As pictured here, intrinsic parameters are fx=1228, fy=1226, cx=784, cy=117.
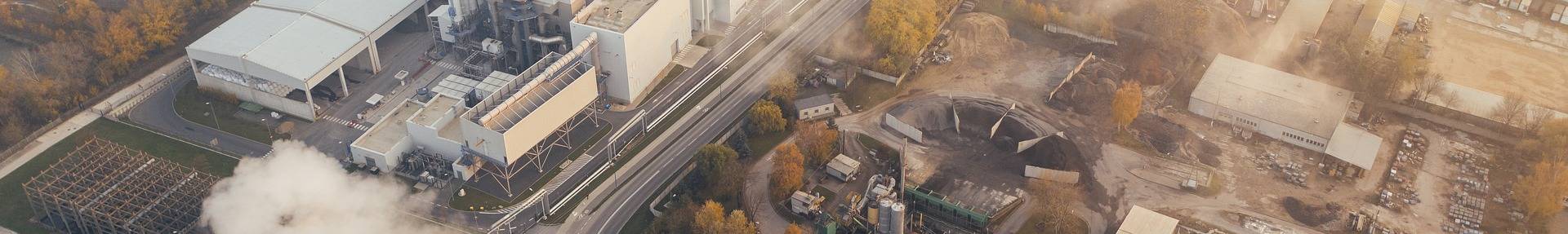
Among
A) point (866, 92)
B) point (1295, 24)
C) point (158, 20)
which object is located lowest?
point (866, 92)

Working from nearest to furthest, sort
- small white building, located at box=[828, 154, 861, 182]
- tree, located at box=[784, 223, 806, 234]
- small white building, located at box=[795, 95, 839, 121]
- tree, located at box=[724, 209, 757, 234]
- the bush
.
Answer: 1. tree, located at box=[724, 209, 757, 234]
2. tree, located at box=[784, 223, 806, 234]
3. small white building, located at box=[828, 154, 861, 182]
4. small white building, located at box=[795, 95, 839, 121]
5. the bush

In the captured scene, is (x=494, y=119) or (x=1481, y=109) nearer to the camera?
(x=494, y=119)

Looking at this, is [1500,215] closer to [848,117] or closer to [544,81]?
[848,117]

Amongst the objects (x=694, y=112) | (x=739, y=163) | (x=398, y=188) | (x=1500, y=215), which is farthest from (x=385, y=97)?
(x=1500, y=215)

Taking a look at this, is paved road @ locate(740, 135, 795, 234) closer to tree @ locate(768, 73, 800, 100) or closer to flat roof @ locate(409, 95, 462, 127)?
tree @ locate(768, 73, 800, 100)

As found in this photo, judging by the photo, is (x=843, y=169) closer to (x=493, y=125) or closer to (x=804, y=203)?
(x=804, y=203)

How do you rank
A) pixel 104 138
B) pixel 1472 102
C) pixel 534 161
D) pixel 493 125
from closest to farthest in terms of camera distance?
pixel 493 125 < pixel 534 161 < pixel 104 138 < pixel 1472 102

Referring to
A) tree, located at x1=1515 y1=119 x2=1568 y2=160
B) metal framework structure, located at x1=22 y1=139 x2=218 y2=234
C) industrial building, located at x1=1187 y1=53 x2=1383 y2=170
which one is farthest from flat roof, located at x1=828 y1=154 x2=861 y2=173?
tree, located at x1=1515 y1=119 x2=1568 y2=160

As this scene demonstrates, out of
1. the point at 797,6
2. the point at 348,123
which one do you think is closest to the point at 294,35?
the point at 348,123

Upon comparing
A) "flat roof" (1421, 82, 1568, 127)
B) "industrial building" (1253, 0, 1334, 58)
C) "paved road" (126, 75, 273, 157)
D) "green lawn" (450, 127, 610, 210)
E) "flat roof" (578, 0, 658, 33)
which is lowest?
"green lawn" (450, 127, 610, 210)
